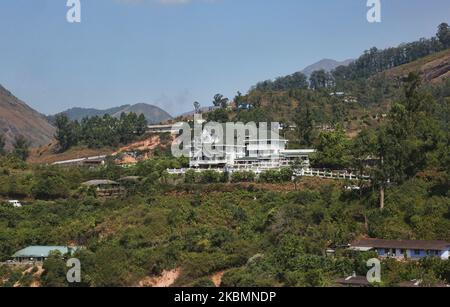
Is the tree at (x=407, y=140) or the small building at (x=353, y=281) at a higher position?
the tree at (x=407, y=140)

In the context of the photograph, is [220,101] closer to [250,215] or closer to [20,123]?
[250,215]

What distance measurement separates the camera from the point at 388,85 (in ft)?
193

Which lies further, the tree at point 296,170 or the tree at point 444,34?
the tree at point 444,34

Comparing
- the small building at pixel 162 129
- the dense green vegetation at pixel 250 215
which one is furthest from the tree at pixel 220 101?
the dense green vegetation at pixel 250 215

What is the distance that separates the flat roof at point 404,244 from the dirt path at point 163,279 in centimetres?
638

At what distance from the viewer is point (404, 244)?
70.2ft

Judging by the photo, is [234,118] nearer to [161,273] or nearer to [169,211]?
[169,211]

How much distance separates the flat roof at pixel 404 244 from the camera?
20.9m

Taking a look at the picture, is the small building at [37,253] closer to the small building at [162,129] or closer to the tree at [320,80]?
the small building at [162,129]

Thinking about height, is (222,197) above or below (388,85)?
below
